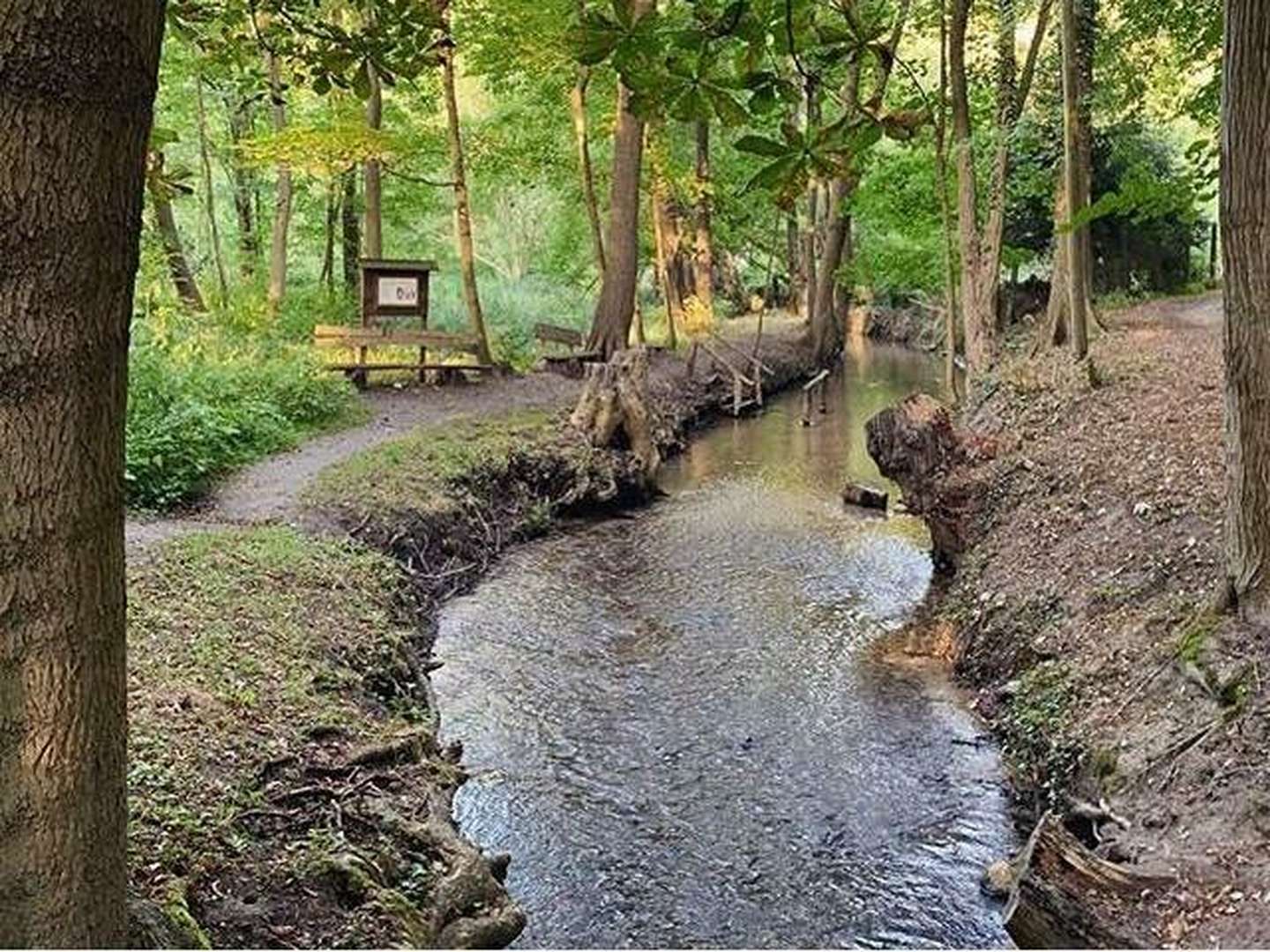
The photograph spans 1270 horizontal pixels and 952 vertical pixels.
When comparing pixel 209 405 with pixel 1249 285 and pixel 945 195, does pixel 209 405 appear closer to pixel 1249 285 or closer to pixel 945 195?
pixel 945 195

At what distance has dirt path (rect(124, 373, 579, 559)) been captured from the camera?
9461mm

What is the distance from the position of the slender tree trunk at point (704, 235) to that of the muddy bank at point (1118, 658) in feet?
45.7

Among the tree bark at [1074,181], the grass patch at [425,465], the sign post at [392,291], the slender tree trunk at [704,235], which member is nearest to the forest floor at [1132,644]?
the tree bark at [1074,181]

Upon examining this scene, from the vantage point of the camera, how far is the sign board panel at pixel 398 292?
16.7 meters

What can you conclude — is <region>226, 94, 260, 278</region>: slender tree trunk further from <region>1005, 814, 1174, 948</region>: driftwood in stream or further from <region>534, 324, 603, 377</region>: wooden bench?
<region>1005, 814, 1174, 948</region>: driftwood in stream

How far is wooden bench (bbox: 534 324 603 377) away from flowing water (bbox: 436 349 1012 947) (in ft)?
21.4

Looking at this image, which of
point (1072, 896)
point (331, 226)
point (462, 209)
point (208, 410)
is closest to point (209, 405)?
point (208, 410)

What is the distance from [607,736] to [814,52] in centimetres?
486

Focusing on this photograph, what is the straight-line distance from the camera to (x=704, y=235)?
2600cm

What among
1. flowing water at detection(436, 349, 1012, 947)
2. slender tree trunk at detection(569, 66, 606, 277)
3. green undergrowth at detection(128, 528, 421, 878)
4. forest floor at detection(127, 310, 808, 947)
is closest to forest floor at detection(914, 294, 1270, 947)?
flowing water at detection(436, 349, 1012, 947)

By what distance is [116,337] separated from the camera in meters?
2.29

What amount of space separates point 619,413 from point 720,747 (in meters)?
7.81

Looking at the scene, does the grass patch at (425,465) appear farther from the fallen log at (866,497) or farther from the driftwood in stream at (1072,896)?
the driftwood in stream at (1072,896)

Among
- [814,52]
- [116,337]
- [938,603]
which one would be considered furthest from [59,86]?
[938,603]
